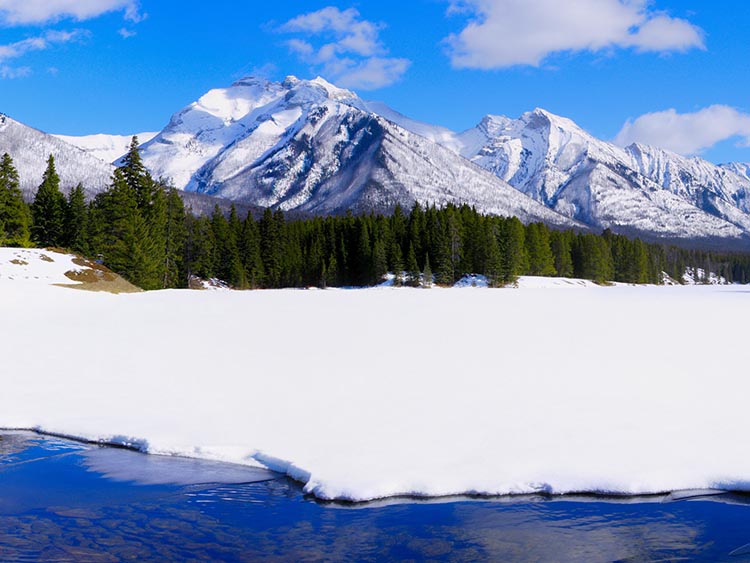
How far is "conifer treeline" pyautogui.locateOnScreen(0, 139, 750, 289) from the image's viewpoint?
60188 mm

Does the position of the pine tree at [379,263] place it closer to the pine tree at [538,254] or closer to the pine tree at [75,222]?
the pine tree at [538,254]

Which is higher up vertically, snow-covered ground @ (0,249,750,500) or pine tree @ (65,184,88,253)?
pine tree @ (65,184,88,253)

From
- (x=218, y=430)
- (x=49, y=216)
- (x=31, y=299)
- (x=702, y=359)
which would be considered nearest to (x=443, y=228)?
(x=49, y=216)

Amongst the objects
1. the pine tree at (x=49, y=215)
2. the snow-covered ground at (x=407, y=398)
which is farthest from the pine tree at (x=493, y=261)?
the snow-covered ground at (x=407, y=398)

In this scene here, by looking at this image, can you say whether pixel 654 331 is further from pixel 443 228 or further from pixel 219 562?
pixel 443 228

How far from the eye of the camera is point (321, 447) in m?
11.3

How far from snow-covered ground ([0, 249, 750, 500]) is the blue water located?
60 cm

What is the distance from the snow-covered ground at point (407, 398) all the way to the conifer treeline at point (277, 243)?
34.8m

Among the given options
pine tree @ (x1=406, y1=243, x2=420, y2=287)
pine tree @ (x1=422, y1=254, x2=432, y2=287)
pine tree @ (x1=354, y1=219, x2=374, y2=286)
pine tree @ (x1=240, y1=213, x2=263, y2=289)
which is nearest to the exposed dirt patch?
pine tree @ (x1=240, y1=213, x2=263, y2=289)

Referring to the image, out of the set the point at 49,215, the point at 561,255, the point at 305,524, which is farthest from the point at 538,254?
the point at 305,524

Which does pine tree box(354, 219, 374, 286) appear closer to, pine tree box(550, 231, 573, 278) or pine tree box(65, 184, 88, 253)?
pine tree box(550, 231, 573, 278)

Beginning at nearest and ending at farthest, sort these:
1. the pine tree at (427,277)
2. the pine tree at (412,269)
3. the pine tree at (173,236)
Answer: the pine tree at (173,236), the pine tree at (427,277), the pine tree at (412,269)

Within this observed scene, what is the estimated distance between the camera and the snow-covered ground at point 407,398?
33.9 ft

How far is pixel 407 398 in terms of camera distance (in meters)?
14.4
